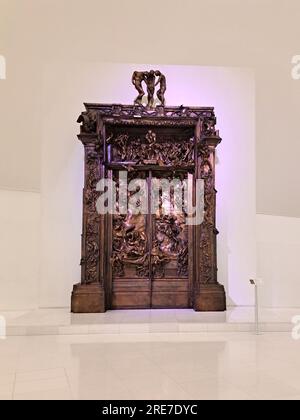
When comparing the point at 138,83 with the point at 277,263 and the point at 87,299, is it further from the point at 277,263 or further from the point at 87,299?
the point at 277,263

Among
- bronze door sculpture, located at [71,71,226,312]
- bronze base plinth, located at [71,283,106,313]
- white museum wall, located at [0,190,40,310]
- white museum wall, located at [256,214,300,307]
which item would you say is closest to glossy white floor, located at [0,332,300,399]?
bronze base plinth, located at [71,283,106,313]

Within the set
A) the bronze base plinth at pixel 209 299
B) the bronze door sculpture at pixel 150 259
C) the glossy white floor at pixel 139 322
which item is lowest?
the glossy white floor at pixel 139 322

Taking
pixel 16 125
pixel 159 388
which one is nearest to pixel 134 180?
pixel 16 125

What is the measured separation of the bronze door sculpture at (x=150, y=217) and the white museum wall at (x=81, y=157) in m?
0.62

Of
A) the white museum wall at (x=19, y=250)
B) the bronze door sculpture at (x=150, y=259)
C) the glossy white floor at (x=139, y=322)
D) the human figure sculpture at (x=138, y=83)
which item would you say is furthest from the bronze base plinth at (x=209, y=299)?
the human figure sculpture at (x=138, y=83)

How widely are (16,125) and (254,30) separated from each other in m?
4.25

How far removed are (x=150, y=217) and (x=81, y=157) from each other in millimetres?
1522

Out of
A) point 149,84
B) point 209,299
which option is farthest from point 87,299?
point 149,84

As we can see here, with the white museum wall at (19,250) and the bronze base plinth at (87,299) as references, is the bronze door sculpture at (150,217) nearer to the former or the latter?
the bronze base plinth at (87,299)

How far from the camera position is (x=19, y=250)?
20.1 feet

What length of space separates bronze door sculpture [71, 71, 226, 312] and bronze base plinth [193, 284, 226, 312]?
0.01 meters

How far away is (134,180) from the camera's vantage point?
20.2ft

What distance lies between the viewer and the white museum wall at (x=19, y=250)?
6074mm

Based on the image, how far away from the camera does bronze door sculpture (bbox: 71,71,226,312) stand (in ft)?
18.7
